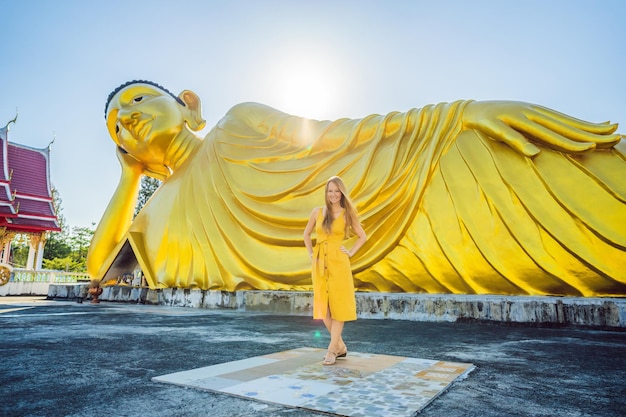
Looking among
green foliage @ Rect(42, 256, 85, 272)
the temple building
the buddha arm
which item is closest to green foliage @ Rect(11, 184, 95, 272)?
green foliage @ Rect(42, 256, 85, 272)

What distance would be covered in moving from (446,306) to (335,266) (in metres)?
2.24

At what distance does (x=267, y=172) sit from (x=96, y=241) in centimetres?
346

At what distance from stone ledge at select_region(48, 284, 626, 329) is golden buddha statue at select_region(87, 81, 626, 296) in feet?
1.40

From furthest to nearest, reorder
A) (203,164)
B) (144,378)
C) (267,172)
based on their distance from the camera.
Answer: (203,164) < (267,172) < (144,378)

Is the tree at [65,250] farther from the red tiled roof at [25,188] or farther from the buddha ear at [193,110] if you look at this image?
the buddha ear at [193,110]

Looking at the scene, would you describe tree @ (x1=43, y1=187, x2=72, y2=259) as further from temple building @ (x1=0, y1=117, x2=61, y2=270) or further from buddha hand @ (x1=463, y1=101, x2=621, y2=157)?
buddha hand @ (x1=463, y1=101, x2=621, y2=157)

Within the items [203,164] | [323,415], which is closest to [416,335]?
[323,415]

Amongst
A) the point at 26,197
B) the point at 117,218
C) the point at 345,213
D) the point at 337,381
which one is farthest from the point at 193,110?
the point at 26,197

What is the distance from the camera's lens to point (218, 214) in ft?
20.3

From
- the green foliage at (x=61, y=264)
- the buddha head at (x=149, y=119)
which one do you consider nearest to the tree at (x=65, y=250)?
the green foliage at (x=61, y=264)

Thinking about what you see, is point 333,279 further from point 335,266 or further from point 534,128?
point 534,128

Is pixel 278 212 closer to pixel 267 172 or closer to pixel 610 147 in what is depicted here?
pixel 267 172

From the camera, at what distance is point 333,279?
2.05 metres

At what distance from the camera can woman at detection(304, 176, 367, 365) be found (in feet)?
6.64
